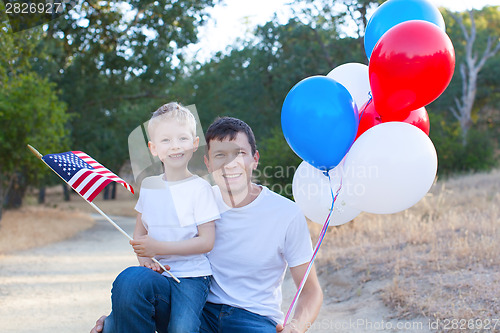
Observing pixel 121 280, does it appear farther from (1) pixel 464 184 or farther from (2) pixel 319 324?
(1) pixel 464 184

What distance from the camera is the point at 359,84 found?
3664 millimetres

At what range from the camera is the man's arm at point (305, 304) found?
2504 mm

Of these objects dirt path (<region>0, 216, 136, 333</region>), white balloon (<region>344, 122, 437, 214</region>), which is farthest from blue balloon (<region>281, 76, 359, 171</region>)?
dirt path (<region>0, 216, 136, 333</region>)

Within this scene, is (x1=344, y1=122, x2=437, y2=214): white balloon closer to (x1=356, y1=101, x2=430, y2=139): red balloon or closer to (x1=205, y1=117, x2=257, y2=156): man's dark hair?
(x1=356, y1=101, x2=430, y2=139): red balloon

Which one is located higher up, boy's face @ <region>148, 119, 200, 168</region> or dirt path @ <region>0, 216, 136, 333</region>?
boy's face @ <region>148, 119, 200, 168</region>

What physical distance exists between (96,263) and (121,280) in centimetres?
794

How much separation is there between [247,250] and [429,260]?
3.97 metres

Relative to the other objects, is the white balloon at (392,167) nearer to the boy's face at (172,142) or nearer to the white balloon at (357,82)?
the white balloon at (357,82)

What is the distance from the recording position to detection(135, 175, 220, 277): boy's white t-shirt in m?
2.56

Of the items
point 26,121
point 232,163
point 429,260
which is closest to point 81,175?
point 232,163

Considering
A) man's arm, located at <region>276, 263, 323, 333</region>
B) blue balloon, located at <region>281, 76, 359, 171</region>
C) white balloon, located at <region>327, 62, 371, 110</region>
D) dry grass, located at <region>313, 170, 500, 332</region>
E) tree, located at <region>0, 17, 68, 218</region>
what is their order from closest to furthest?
man's arm, located at <region>276, 263, 323, 333</region> → blue balloon, located at <region>281, 76, 359, 171</region> → white balloon, located at <region>327, 62, 371, 110</region> → dry grass, located at <region>313, 170, 500, 332</region> → tree, located at <region>0, 17, 68, 218</region>

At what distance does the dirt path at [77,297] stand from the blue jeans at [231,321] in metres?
2.53

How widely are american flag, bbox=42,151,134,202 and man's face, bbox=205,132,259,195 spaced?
19.6 inches

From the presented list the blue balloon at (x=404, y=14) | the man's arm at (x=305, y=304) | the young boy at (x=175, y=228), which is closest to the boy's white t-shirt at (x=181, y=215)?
the young boy at (x=175, y=228)
